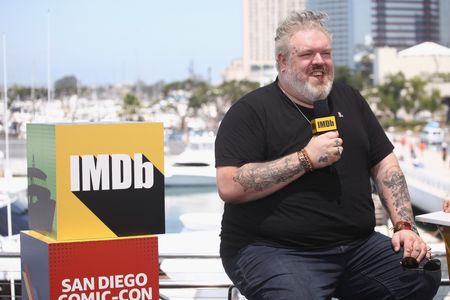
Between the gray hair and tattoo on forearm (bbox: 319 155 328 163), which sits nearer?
tattoo on forearm (bbox: 319 155 328 163)

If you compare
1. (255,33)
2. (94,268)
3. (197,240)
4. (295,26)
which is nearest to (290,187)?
(295,26)

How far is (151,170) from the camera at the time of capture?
3197 mm

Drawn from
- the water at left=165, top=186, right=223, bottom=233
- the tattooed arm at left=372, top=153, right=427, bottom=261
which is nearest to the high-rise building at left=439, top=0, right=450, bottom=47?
the water at left=165, top=186, right=223, bottom=233

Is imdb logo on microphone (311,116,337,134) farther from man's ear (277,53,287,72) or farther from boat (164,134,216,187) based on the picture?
boat (164,134,216,187)

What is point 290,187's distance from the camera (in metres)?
3.17

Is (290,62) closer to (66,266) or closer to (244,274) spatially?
(244,274)

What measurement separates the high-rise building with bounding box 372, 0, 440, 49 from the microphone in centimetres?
14220

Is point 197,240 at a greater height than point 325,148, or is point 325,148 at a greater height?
point 325,148

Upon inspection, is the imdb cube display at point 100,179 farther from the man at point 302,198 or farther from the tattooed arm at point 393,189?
the tattooed arm at point 393,189

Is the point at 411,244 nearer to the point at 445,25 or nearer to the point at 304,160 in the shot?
the point at 304,160

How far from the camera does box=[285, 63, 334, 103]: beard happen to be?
3.19 meters

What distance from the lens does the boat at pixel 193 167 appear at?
16.7 meters

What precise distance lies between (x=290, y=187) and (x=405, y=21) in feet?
476

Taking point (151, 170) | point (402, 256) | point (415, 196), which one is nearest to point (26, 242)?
point (151, 170)
